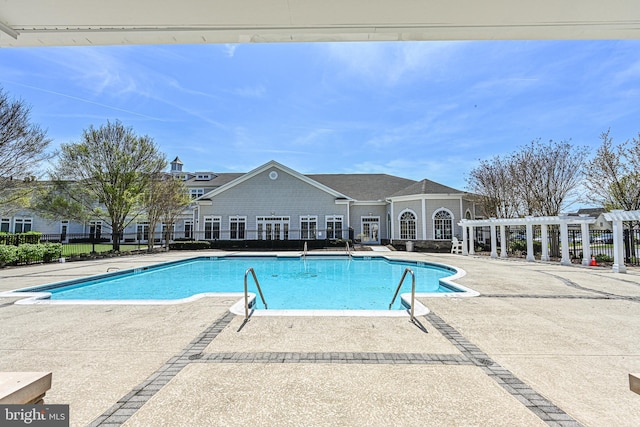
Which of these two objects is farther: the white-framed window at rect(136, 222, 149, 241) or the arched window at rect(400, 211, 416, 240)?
the white-framed window at rect(136, 222, 149, 241)

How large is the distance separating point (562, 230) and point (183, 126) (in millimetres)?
22806

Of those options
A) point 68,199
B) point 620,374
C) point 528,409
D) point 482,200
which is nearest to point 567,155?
point 482,200

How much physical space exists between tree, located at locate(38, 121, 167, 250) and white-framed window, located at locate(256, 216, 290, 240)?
30.5 ft

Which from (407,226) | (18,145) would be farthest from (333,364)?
(407,226)

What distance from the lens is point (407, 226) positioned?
24609 millimetres

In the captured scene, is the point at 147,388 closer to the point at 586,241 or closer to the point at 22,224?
the point at 586,241

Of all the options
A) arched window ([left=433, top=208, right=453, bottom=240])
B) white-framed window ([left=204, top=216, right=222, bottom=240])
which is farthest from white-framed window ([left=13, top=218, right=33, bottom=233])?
arched window ([left=433, top=208, right=453, bottom=240])

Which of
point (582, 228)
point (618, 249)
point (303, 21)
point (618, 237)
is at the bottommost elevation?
point (618, 249)

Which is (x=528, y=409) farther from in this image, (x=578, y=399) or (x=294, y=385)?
(x=294, y=385)

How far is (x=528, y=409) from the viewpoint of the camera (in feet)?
8.75

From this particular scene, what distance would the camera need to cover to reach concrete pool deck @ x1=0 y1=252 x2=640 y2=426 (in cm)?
261

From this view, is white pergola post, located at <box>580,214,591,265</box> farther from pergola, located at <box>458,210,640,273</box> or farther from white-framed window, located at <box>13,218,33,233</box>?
white-framed window, located at <box>13,218,33,233</box>

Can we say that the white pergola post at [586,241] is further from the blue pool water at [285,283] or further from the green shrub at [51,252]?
the green shrub at [51,252]

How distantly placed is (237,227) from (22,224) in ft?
78.2
